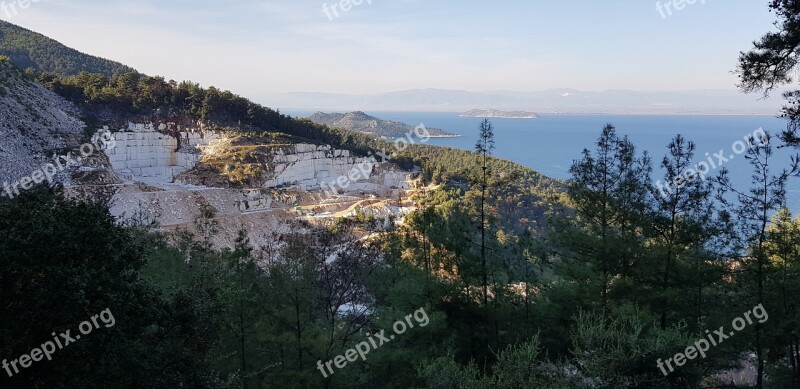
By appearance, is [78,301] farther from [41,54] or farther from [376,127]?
[376,127]

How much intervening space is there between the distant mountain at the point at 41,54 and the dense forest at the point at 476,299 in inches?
3149

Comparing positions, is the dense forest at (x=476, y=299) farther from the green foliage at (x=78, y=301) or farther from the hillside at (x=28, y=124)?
the hillside at (x=28, y=124)

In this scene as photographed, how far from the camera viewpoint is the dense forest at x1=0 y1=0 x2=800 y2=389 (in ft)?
21.1

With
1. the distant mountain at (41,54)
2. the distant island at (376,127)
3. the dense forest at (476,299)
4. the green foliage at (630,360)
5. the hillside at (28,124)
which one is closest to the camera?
the dense forest at (476,299)

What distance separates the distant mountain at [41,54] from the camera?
74188mm

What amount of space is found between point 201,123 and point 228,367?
47211 millimetres

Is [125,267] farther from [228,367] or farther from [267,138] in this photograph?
[267,138]

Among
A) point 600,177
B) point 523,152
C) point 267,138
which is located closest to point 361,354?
point 600,177

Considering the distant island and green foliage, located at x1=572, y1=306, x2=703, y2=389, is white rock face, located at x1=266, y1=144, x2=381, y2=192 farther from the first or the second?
the distant island

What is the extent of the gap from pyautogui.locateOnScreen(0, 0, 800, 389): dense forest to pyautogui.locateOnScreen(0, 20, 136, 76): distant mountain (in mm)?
79990

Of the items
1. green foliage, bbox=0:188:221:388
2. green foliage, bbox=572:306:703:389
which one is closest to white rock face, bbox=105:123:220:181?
green foliage, bbox=0:188:221:388

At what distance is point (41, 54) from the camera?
3022 inches

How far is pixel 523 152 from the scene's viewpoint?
110m

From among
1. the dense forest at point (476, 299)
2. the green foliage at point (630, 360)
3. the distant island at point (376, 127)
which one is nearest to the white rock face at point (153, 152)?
the dense forest at point (476, 299)
